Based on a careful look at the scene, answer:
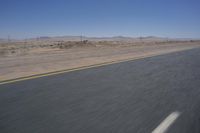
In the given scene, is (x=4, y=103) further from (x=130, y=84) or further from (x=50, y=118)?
A: (x=130, y=84)

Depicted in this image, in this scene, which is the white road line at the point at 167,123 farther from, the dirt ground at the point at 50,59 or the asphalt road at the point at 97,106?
the dirt ground at the point at 50,59

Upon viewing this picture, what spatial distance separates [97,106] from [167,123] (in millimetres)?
1408

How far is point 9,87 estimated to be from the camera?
509cm

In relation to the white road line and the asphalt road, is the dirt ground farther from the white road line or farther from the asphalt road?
the white road line

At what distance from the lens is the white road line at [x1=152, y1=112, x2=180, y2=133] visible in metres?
2.78

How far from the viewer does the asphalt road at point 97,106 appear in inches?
113

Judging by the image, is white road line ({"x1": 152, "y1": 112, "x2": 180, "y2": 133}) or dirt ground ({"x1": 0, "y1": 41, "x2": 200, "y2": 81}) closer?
white road line ({"x1": 152, "y1": 112, "x2": 180, "y2": 133})

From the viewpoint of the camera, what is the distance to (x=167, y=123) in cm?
300

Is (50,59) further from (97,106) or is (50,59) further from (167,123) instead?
(167,123)

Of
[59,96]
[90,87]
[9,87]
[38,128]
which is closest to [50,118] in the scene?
[38,128]

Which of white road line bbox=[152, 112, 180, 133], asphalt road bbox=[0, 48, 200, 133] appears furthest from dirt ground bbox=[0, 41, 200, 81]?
white road line bbox=[152, 112, 180, 133]

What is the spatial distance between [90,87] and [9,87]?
232 centimetres

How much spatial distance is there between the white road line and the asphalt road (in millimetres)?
48

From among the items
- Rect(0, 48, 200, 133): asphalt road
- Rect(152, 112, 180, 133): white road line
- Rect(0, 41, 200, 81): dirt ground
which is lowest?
Rect(152, 112, 180, 133): white road line
